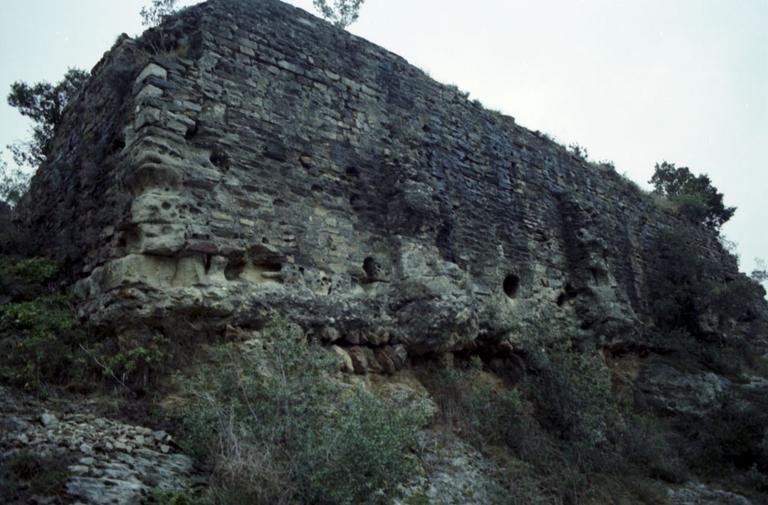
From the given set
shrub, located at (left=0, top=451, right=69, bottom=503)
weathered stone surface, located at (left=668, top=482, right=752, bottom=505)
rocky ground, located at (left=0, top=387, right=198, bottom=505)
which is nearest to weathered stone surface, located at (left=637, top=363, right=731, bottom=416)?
weathered stone surface, located at (left=668, top=482, right=752, bottom=505)

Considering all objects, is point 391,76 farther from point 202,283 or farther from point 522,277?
point 202,283

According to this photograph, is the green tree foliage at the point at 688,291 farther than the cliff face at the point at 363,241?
Yes

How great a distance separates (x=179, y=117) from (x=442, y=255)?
3635 millimetres

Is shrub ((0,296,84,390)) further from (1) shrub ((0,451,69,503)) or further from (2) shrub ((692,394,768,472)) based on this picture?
(2) shrub ((692,394,768,472))

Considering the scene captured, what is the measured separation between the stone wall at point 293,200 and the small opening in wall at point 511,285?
22 mm

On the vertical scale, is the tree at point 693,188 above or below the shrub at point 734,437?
above

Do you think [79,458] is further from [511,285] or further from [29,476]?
[511,285]

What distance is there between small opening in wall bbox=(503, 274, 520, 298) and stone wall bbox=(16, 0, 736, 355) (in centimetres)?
2

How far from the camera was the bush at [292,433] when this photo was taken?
4.20 m

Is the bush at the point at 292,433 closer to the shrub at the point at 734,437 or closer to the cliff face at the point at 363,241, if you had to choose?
the cliff face at the point at 363,241

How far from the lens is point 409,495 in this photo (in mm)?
5141

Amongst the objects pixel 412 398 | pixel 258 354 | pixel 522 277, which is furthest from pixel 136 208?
pixel 522 277

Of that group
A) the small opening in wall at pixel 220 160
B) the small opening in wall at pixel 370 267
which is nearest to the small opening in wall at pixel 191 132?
the small opening in wall at pixel 220 160

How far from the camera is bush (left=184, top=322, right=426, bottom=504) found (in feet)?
13.8
